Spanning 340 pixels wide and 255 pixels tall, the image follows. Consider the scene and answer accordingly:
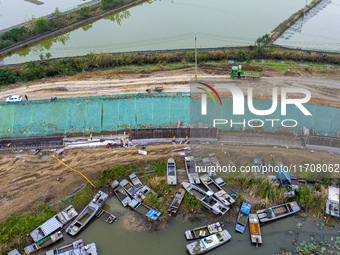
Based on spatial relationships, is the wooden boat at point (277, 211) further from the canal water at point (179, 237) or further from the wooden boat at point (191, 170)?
the wooden boat at point (191, 170)

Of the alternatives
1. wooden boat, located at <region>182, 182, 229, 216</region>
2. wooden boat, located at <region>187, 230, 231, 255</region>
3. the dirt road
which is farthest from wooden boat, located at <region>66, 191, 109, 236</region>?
the dirt road

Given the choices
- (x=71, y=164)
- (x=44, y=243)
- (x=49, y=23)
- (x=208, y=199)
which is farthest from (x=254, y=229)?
(x=49, y=23)

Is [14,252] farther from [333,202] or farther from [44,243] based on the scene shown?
[333,202]

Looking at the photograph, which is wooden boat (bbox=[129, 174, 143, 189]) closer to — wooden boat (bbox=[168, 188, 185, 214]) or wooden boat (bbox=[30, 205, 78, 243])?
wooden boat (bbox=[168, 188, 185, 214])

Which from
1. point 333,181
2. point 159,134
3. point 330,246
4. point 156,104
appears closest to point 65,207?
point 159,134

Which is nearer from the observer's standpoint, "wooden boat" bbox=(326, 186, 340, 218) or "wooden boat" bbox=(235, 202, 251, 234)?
"wooden boat" bbox=(235, 202, 251, 234)

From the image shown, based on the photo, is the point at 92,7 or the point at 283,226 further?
the point at 92,7

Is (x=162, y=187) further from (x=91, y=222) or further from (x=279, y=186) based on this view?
(x=279, y=186)
